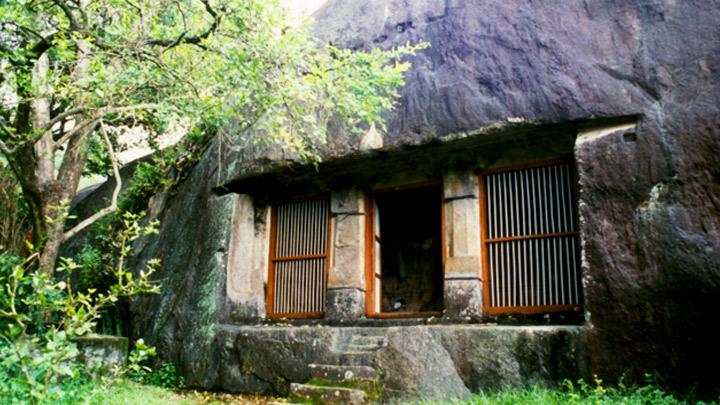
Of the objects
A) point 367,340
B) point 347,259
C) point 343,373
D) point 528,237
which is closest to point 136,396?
point 343,373

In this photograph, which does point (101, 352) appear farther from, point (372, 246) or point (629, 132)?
point (629, 132)

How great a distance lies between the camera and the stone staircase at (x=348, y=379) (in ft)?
17.8

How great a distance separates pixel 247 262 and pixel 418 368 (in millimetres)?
3217

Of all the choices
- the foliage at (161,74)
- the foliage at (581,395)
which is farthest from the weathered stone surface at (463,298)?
the foliage at (161,74)

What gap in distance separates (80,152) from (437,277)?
6183 millimetres

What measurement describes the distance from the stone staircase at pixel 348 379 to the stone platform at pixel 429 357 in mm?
14

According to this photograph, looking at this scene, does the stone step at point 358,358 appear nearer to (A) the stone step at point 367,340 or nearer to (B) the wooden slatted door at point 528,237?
(A) the stone step at point 367,340

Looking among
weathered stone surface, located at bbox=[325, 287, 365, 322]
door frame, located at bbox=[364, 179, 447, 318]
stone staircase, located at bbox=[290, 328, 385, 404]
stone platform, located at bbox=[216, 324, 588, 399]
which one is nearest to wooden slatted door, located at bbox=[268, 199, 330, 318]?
weathered stone surface, located at bbox=[325, 287, 365, 322]

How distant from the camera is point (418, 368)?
5594 millimetres

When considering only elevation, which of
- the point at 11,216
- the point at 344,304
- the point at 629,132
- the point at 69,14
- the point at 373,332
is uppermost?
the point at 69,14

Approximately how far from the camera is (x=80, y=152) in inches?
274

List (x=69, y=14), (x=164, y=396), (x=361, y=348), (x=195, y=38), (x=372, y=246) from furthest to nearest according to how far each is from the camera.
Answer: (x=372, y=246) < (x=164, y=396) < (x=361, y=348) < (x=195, y=38) < (x=69, y=14)

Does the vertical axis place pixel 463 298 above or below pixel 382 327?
above

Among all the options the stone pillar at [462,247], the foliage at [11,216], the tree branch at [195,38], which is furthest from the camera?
the foliage at [11,216]
